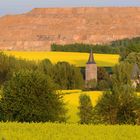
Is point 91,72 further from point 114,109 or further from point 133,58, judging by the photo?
point 114,109

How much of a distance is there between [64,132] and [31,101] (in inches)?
456

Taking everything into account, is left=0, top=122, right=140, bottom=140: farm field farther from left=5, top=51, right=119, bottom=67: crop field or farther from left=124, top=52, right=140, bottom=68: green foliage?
left=5, top=51, right=119, bottom=67: crop field

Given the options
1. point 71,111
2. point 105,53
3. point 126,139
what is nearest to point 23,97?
point 71,111

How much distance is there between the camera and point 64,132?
20.2 metres

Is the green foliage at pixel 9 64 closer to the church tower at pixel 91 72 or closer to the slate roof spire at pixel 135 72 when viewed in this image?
the church tower at pixel 91 72

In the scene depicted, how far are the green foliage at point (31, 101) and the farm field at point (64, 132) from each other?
8885 millimetres

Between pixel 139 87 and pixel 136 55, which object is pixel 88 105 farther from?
pixel 136 55

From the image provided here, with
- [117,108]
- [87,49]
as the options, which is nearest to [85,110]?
[117,108]

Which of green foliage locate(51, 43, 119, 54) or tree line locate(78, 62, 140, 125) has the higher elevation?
green foliage locate(51, 43, 119, 54)

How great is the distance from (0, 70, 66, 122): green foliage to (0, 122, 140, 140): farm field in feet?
29.1

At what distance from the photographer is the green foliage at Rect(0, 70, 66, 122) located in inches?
1233

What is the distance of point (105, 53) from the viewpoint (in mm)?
110625

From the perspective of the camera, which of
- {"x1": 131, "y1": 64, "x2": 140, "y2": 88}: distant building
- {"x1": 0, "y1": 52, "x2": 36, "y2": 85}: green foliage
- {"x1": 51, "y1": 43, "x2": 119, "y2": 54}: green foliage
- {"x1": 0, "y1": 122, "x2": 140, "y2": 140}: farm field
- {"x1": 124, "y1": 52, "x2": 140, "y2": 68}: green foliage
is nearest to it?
{"x1": 0, "y1": 122, "x2": 140, "y2": 140}: farm field

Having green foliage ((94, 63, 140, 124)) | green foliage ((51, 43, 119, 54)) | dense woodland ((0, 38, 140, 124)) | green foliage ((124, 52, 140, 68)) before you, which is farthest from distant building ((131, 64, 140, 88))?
green foliage ((51, 43, 119, 54))
